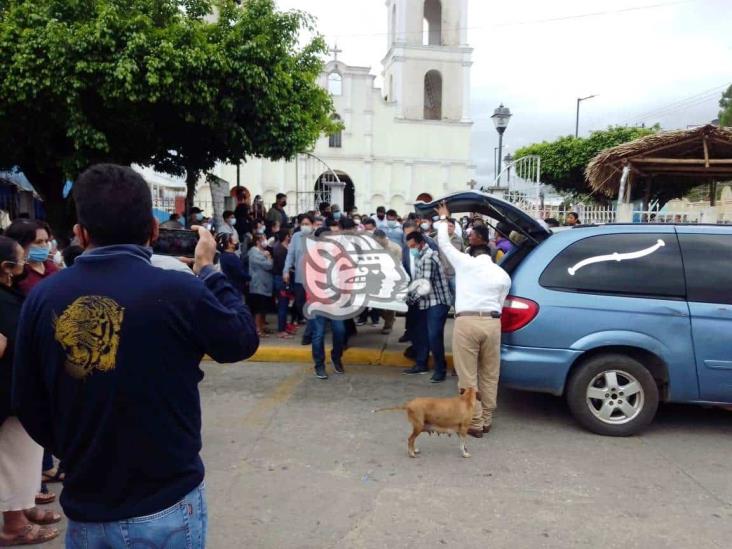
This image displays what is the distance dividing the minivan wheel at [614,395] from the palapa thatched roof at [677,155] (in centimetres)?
581

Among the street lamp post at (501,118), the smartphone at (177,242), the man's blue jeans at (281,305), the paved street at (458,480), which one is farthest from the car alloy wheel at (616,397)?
the street lamp post at (501,118)

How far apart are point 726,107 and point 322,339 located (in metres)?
58.6

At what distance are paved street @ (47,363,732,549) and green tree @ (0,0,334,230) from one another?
509cm

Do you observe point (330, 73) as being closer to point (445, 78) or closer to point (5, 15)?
point (445, 78)

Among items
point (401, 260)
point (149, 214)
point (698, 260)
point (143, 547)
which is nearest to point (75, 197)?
point (149, 214)

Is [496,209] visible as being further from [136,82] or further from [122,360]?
[136,82]

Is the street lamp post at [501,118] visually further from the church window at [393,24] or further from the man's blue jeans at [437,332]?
the church window at [393,24]

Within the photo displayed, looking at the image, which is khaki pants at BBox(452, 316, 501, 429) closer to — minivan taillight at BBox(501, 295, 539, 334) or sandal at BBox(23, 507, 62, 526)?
minivan taillight at BBox(501, 295, 539, 334)

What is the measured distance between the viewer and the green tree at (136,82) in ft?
26.6

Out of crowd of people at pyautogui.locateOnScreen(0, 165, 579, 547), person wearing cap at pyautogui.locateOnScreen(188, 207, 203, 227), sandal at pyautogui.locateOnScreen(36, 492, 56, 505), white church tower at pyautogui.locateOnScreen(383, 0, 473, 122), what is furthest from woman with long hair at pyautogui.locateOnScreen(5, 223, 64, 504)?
white church tower at pyautogui.locateOnScreen(383, 0, 473, 122)

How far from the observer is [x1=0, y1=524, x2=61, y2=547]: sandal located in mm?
3236

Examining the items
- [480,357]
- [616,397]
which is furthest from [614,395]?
[480,357]

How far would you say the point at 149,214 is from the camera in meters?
1.73

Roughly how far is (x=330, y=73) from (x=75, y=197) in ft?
131
